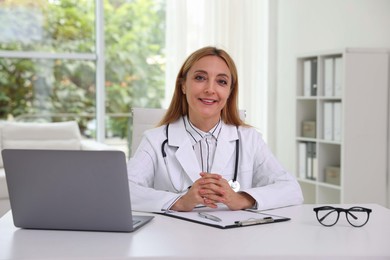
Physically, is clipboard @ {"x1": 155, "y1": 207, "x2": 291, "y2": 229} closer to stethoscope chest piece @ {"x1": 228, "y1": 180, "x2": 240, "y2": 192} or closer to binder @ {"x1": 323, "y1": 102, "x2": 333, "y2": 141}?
stethoscope chest piece @ {"x1": 228, "y1": 180, "x2": 240, "y2": 192}

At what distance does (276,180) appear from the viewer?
2146mm

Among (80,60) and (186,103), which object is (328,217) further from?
(80,60)

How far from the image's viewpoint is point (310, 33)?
5309mm

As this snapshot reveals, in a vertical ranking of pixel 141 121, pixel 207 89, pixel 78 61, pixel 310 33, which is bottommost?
pixel 141 121

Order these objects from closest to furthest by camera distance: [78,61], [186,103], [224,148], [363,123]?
1. [224,148]
2. [186,103]
3. [363,123]
4. [78,61]

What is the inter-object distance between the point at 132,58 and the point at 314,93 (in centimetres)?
185

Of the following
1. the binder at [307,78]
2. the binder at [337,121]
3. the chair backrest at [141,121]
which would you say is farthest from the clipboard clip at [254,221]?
the binder at [307,78]

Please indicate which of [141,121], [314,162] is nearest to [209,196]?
[141,121]

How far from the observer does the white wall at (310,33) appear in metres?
4.52

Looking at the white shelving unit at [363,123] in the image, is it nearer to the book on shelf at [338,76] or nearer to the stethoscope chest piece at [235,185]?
the book on shelf at [338,76]

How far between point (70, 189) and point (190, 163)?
67 centimetres

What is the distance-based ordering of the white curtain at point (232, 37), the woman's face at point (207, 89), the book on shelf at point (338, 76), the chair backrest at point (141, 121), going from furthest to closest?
the white curtain at point (232, 37) < the book on shelf at point (338, 76) < the chair backrest at point (141, 121) < the woman's face at point (207, 89)

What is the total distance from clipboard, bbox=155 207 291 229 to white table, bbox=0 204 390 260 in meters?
0.02

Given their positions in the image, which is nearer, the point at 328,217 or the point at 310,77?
the point at 328,217
